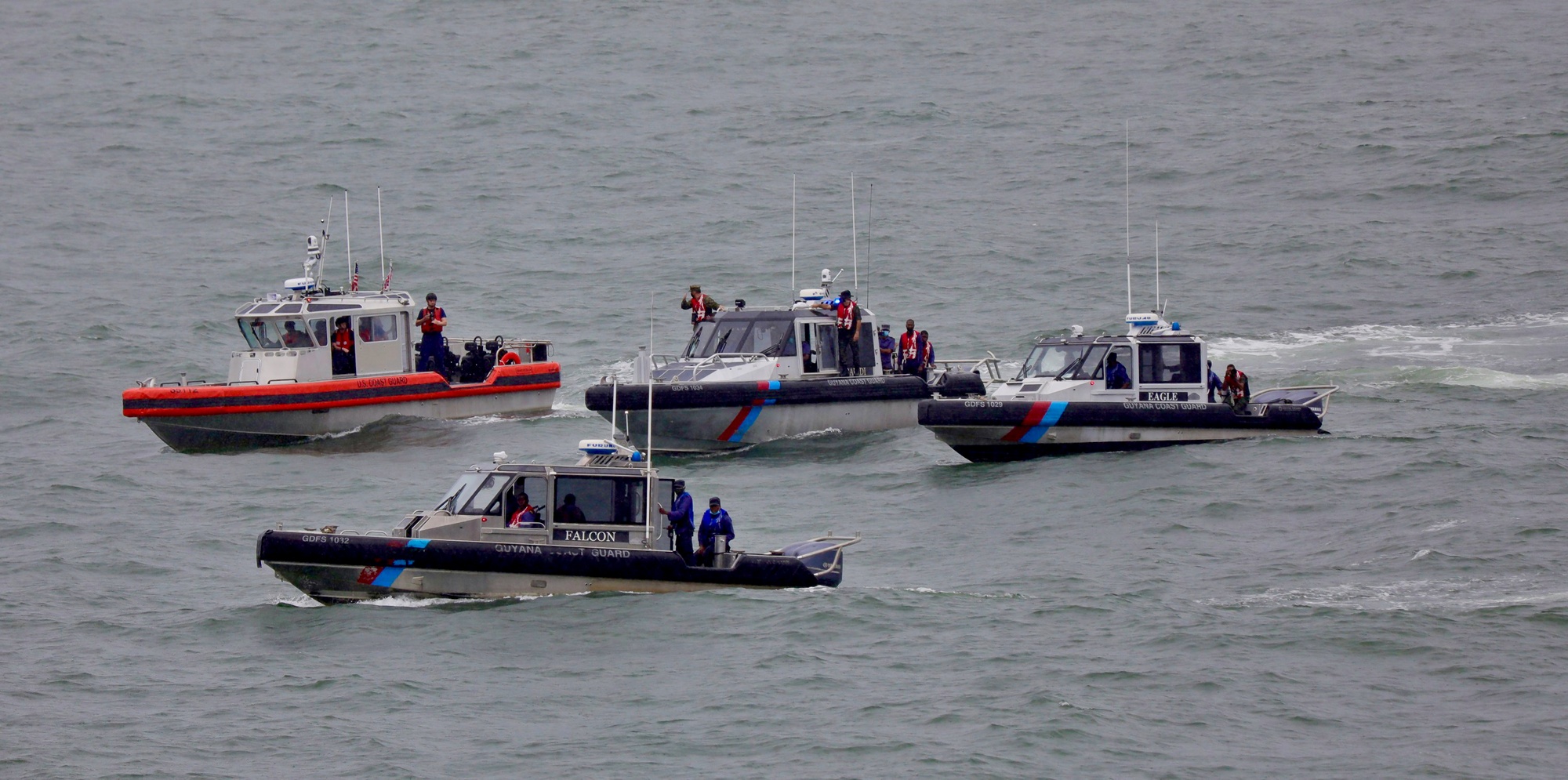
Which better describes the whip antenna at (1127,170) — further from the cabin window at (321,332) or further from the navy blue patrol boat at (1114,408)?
the cabin window at (321,332)

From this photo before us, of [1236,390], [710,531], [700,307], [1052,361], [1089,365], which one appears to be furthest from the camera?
[700,307]

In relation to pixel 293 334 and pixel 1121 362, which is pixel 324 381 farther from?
pixel 1121 362

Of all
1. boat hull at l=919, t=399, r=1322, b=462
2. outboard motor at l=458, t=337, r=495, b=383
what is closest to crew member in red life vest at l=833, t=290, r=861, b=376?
boat hull at l=919, t=399, r=1322, b=462

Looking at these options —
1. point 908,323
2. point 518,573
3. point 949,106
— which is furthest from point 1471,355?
point 949,106

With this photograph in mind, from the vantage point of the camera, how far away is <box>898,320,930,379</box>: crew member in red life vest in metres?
27.1

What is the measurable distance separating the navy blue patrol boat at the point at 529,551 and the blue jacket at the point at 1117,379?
795 cm

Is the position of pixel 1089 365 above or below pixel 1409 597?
above

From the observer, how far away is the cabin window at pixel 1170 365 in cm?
2400

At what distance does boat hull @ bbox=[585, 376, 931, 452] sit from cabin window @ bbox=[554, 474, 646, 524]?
290 inches

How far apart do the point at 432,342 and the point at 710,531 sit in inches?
490

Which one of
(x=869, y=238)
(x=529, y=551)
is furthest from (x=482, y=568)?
(x=869, y=238)

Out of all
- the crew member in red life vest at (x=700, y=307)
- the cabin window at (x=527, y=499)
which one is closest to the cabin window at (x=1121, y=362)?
the crew member in red life vest at (x=700, y=307)

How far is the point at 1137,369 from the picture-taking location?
942 inches

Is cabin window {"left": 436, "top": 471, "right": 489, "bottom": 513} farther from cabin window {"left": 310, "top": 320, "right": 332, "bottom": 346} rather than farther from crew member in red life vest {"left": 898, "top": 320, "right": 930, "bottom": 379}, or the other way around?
crew member in red life vest {"left": 898, "top": 320, "right": 930, "bottom": 379}
